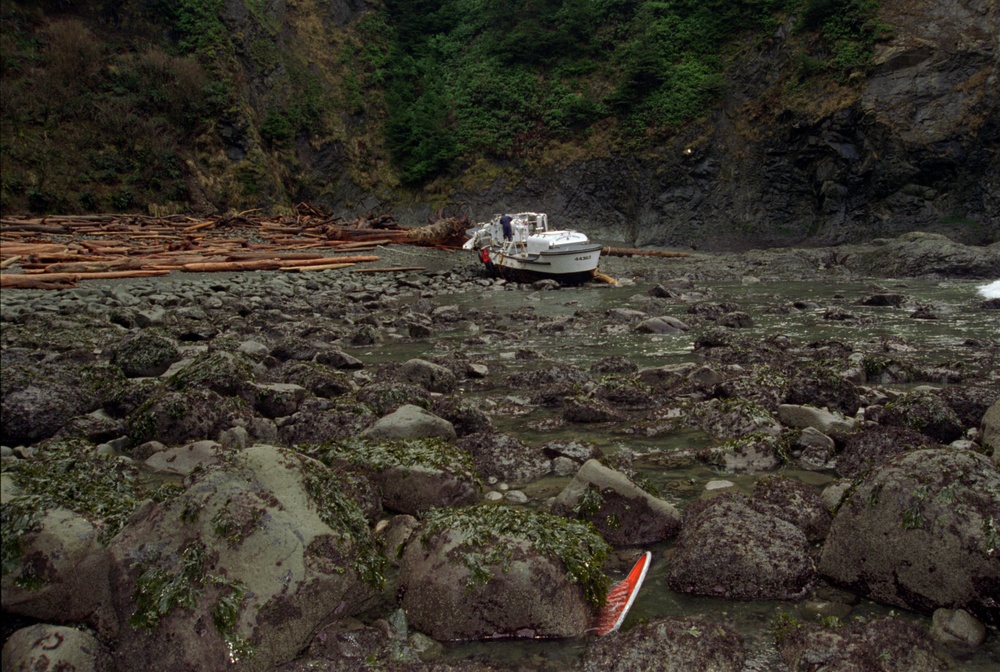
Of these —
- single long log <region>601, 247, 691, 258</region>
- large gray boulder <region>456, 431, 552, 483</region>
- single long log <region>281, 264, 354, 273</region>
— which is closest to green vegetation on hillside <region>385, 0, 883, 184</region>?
single long log <region>601, 247, 691, 258</region>

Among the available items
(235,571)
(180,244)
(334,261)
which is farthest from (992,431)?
(180,244)

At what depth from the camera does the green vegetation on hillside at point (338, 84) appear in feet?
103

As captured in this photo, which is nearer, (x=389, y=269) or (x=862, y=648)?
(x=862, y=648)

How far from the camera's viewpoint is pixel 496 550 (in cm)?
284

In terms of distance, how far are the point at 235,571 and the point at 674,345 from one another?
8105 millimetres

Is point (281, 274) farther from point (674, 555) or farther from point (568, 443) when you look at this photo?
point (674, 555)

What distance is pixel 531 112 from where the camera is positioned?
133 feet

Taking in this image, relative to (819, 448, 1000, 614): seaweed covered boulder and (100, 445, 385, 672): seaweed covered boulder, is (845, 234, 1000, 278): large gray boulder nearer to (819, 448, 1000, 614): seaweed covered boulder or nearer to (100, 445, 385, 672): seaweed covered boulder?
(819, 448, 1000, 614): seaweed covered boulder

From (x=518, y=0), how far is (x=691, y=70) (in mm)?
13860

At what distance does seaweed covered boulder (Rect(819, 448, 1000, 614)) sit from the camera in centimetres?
267

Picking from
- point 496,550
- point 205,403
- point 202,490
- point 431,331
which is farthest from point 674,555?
point 431,331

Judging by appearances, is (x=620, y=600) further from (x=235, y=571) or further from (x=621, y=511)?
(x=235, y=571)

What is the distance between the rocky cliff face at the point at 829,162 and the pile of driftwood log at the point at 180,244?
34.2ft

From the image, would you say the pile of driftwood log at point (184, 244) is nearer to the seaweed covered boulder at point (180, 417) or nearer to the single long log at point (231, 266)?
the single long log at point (231, 266)
